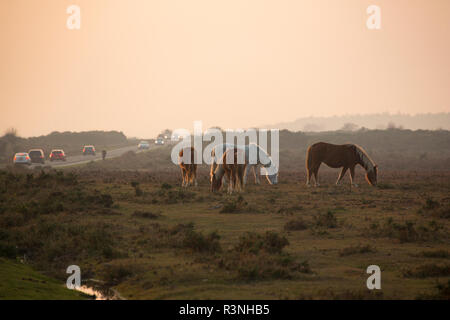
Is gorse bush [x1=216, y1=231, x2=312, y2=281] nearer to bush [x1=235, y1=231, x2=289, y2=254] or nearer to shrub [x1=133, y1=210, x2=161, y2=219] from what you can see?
bush [x1=235, y1=231, x2=289, y2=254]

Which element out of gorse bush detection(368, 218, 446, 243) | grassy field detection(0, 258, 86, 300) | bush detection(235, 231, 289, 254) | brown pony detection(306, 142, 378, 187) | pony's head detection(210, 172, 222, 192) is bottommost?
grassy field detection(0, 258, 86, 300)

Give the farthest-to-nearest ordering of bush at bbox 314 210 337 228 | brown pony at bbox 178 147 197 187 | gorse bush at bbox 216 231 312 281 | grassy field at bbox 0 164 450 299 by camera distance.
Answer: brown pony at bbox 178 147 197 187 → bush at bbox 314 210 337 228 → gorse bush at bbox 216 231 312 281 → grassy field at bbox 0 164 450 299

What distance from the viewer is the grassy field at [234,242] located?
1195 cm

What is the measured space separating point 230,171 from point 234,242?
1093 centimetres

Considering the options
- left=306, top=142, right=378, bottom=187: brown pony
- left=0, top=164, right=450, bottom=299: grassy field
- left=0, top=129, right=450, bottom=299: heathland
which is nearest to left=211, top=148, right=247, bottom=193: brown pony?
left=0, top=164, right=450, bottom=299: grassy field

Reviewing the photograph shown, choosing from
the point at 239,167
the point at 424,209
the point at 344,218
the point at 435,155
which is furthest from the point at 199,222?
the point at 435,155

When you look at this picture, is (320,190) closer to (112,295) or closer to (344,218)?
(344,218)

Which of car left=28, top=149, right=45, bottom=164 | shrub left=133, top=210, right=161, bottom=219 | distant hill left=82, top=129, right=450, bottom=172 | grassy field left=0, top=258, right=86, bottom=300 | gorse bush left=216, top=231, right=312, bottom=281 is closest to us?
grassy field left=0, top=258, right=86, bottom=300

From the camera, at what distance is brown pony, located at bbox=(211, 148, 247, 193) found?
86.5 feet

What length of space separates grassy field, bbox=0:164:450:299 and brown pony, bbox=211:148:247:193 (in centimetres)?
73

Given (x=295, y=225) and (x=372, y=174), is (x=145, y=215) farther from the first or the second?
(x=372, y=174)
